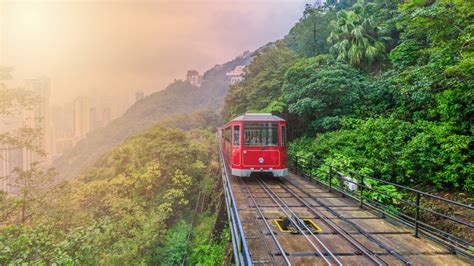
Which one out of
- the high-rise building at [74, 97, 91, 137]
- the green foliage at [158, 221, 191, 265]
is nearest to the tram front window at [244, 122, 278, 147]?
the green foliage at [158, 221, 191, 265]

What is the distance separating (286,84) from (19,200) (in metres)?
16.7

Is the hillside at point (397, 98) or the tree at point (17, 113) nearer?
the hillside at point (397, 98)

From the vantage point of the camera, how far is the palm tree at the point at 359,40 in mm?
18609

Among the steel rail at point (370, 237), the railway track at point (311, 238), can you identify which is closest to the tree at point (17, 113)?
the railway track at point (311, 238)

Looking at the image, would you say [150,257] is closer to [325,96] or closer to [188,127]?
[325,96]

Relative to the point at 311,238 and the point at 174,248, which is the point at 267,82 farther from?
the point at 311,238

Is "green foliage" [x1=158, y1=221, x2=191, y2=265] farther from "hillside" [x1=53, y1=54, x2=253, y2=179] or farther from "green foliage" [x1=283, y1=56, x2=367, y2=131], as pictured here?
"hillside" [x1=53, y1=54, x2=253, y2=179]

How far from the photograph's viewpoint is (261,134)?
34.4 ft

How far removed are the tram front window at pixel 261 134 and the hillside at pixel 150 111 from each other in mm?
40371

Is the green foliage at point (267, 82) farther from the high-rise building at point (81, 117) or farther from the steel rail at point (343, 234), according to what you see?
the high-rise building at point (81, 117)

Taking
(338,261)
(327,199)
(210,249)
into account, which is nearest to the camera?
(338,261)

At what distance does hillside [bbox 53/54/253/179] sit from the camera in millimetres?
56128

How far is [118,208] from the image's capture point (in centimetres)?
1512

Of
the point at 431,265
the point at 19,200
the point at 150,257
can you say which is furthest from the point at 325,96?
the point at 19,200
